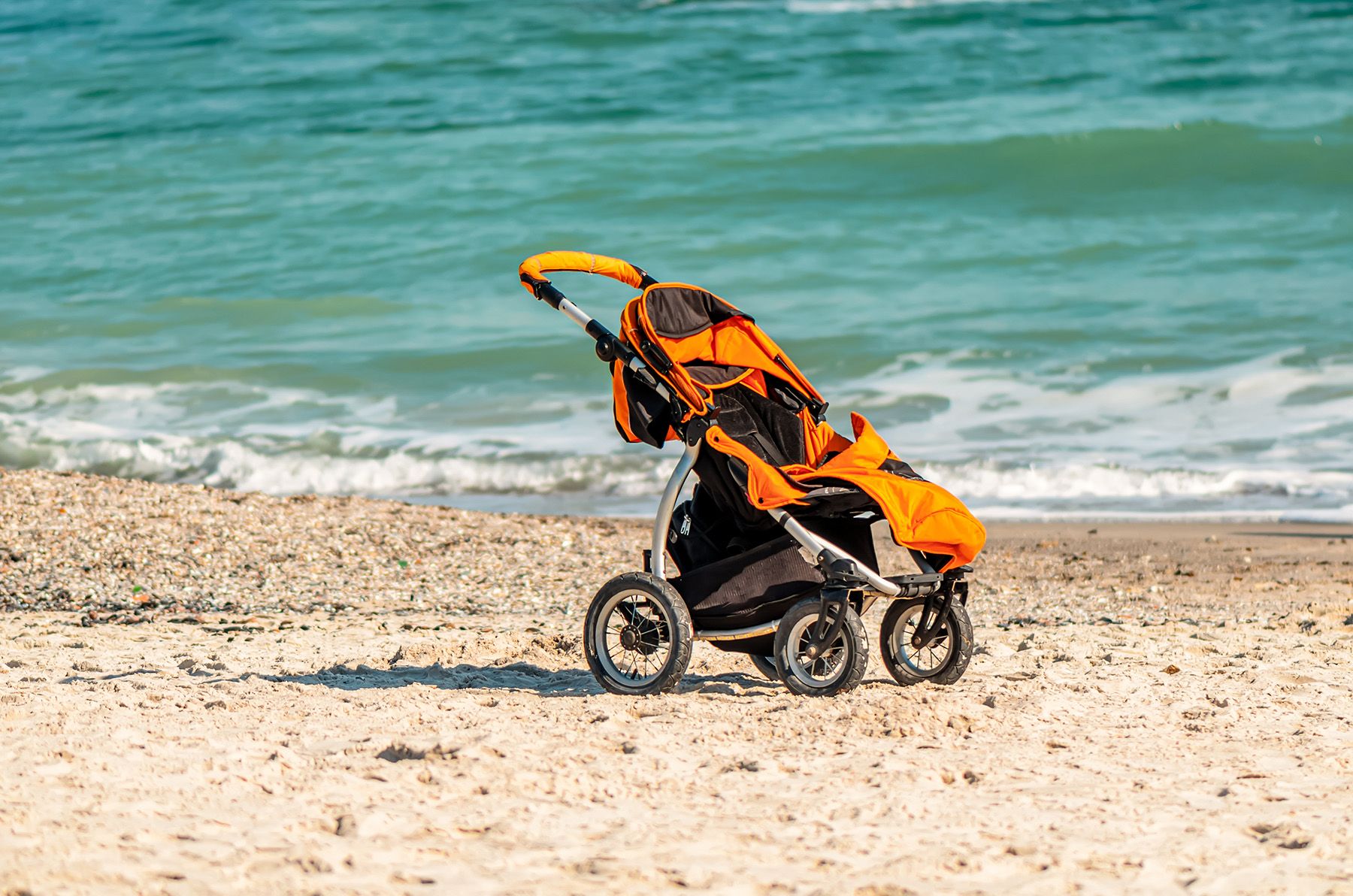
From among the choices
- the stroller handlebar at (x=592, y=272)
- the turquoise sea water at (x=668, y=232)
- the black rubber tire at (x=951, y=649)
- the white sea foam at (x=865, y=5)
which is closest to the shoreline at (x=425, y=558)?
the turquoise sea water at (x=668, y=232)

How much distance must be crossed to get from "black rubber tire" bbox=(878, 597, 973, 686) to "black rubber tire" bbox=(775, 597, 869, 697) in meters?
0.28

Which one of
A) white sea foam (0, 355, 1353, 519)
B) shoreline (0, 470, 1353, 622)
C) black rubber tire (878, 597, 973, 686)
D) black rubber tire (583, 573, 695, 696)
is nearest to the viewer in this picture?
black rubber tire (583, 573, 695, 696)

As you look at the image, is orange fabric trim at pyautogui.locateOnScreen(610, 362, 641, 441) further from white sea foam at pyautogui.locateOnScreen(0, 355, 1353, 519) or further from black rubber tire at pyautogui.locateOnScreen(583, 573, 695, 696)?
white sea foam at pyautogui.locateOnScreen(0, 355, 1353, 519)

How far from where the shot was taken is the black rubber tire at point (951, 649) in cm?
442

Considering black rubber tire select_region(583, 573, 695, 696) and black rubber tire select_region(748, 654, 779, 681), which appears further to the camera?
black rubber tire select_region(748, 654, 779, 681)

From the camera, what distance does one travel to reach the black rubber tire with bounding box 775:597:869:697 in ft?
13.7

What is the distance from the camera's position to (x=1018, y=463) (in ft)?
31.2

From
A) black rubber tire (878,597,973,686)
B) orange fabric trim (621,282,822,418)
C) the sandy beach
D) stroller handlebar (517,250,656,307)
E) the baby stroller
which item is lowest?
the sandy beach

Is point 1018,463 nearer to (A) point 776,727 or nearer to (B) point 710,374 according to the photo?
(B) point 710,374

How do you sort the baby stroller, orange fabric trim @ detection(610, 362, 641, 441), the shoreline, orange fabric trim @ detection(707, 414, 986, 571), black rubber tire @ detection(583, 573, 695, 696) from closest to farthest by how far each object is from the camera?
1. orange fabric trim @ detection(707, 414, 986, 571)
2. the baby stroller
3. black rubber tire @ detection(583, 573, 695, 696)
4. orange fabric trim @ detection(610, 362, 641, 441)
5. the shoreline

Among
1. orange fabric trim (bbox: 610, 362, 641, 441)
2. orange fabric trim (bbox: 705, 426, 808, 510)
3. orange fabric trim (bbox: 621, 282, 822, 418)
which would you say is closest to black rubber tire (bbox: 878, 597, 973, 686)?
orange fabric trim (bbox: 705, 426, 808, 510)

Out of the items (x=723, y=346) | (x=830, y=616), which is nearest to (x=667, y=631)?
(x=830, y=616)

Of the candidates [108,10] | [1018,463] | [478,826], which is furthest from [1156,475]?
[108,10]

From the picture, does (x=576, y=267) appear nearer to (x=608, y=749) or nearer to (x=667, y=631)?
(x=667, y=631)
